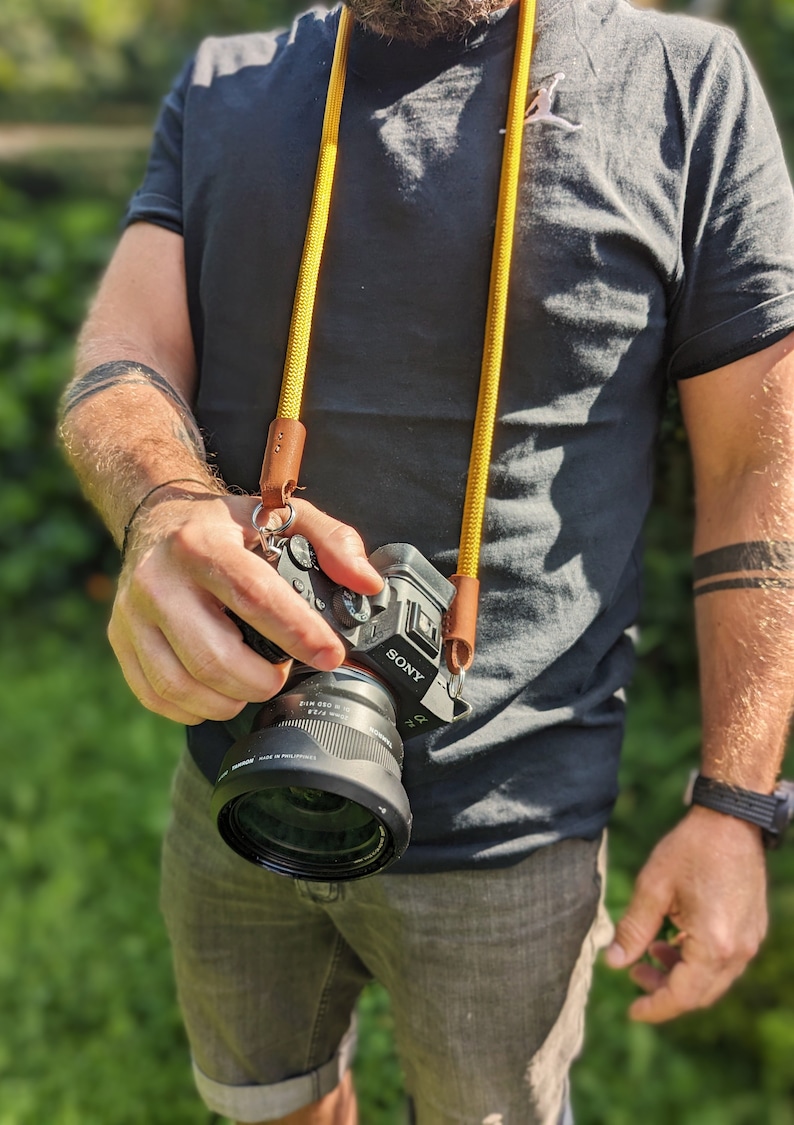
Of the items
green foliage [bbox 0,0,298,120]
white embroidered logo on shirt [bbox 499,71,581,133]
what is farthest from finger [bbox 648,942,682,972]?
green foliage [bbox 0,0,298,120]

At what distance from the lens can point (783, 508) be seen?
1319mm

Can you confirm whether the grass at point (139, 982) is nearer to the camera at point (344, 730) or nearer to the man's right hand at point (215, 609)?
the camera at point (344, 730)

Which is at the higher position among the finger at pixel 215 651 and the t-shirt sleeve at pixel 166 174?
the t-shirt sleeve at pixel 166 174

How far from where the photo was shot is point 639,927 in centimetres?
137

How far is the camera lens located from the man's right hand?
0.05 meters

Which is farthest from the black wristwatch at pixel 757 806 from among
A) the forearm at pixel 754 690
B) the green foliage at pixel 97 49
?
the green foliage at pixel 97 49

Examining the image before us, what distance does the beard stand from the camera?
1.25 m

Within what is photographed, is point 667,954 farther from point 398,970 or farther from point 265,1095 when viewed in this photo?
point 265,1095

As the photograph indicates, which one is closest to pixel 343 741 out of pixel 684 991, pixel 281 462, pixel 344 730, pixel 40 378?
pixel 344 730

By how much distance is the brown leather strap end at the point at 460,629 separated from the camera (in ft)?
3.92

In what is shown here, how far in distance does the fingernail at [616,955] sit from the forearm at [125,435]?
832 mm

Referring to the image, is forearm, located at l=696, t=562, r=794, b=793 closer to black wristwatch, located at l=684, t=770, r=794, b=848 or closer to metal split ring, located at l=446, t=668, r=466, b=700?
black wristwatch, located at l=684, t=770, r=794, b=848

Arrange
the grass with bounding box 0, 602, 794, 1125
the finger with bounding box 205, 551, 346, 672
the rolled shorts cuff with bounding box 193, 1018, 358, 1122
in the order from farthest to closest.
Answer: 1. the grass with bounding box 0, 602, 794, 1125
2. the rolled shorts cuff with bounding box 193, 1018, 358, 1122
3. the finger with bounding box 205, 551, 346, 672

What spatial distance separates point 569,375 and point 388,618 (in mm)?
428
